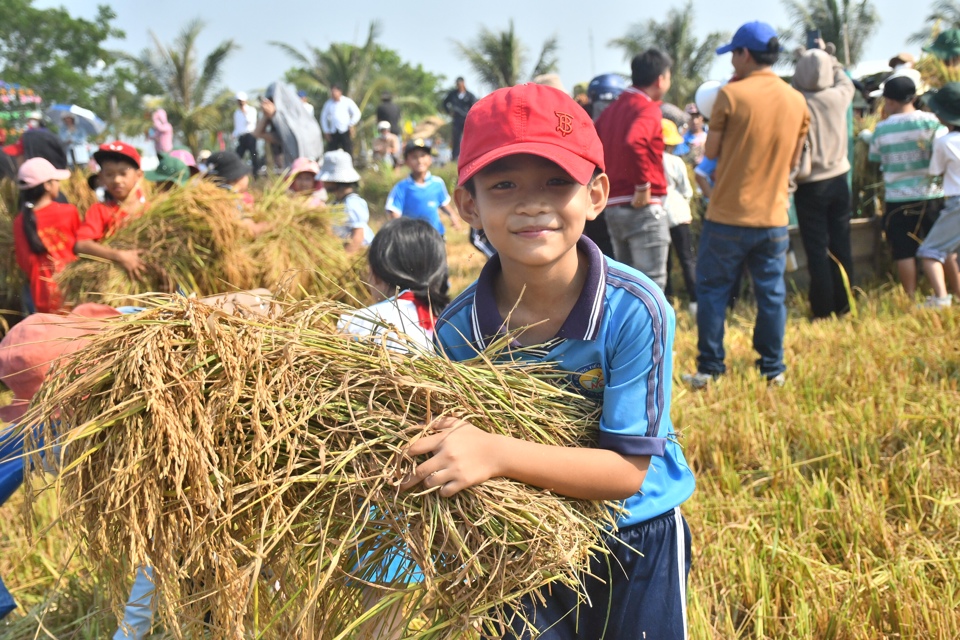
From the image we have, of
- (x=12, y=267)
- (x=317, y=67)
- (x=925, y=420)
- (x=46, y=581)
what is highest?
(x=317, y=67)

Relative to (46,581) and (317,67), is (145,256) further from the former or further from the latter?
(317,67)

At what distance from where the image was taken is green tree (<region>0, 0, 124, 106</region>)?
3797 cm

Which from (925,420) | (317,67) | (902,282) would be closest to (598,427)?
(925,420)

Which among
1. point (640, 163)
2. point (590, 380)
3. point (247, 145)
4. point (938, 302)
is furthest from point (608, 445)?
point (247, 145)

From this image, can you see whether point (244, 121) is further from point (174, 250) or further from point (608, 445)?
point (608, 445)

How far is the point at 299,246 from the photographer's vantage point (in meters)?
4.91

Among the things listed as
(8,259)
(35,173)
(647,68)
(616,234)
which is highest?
(647,68)

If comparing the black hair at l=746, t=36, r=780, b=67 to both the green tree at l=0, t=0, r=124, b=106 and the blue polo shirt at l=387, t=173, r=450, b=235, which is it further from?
the green tree at l=0, t=0, r=124, b=106

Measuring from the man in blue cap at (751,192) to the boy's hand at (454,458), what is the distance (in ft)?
10.8

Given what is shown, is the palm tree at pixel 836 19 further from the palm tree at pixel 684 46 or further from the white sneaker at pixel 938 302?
the white sneaker at pixel 938 302

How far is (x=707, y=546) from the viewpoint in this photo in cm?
274

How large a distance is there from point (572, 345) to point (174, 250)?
316 cm

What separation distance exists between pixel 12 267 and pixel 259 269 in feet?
6.56

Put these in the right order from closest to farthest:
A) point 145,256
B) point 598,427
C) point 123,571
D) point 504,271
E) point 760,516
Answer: point 123,571 < point 598,427 < point 504,271 < point 760,516 < point 145,256
